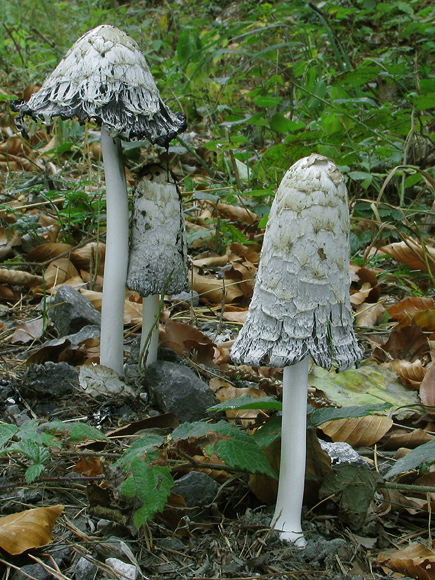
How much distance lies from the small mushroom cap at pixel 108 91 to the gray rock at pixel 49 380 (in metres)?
0.93

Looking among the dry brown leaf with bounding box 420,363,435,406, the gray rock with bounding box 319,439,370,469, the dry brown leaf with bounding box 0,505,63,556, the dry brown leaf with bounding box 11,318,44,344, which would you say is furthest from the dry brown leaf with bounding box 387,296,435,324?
the dry brown leaf with bounding box 0,505,63,556

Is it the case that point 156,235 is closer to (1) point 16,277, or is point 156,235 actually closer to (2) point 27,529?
(2) point 27,529

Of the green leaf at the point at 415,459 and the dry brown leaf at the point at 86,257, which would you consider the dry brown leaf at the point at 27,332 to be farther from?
the green leaf at the point at 415,459

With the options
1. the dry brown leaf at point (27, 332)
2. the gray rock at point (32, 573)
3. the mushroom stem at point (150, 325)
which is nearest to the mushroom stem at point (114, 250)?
the mushroom stem at point (150, 325)

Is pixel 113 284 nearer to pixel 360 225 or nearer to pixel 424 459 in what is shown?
pixel 424 459

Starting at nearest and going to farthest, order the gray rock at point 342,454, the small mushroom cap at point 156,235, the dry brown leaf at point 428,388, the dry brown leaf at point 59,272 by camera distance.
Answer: the gray rock at point 342,454 < the small mushroom cap at point 156,235 < the dry brown leaf at point 428,388 < the dry brown leaf at point 59,272

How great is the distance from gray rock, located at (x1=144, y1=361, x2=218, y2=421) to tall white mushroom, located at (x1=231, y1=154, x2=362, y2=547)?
2.28 ft

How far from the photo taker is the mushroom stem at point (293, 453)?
142cm

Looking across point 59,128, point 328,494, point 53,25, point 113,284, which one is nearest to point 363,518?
point 328,494

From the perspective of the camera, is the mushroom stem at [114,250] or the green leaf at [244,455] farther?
the mushroom stem at [114,250]

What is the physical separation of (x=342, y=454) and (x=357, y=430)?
24cm

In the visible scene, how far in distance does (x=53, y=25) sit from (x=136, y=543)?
25.6 ft

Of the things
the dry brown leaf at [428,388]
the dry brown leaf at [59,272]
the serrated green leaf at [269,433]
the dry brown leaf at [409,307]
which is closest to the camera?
the serrated green leaf at [269,433]

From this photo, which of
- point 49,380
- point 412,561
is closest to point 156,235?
point 49,380
